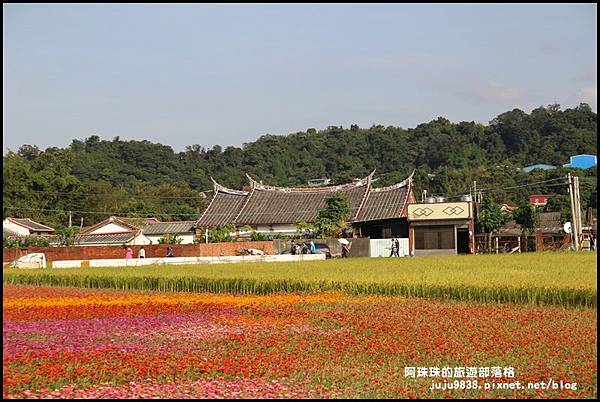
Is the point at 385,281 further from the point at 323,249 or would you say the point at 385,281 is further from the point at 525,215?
the point at 525,215

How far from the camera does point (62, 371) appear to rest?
32.2 ft

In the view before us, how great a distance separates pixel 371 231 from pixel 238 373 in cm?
4433

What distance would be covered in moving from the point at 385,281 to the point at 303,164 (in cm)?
8003

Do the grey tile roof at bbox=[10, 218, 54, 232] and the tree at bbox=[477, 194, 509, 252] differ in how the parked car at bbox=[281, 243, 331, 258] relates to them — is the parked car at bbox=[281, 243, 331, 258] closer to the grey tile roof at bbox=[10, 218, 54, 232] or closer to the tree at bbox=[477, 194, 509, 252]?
the tree at bbox=[477, 194, 509, 252]

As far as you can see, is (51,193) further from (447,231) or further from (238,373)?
(238,373)

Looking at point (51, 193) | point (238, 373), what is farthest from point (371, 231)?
point (238, 373)

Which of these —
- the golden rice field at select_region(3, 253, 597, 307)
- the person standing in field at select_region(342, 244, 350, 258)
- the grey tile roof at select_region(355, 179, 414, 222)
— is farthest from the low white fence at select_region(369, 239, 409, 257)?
the golden rice field at select_region(3, 253, 597, 307)

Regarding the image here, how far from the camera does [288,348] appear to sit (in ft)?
38.6

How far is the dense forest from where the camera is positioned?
62.8m

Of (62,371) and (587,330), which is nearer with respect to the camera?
(62,371)

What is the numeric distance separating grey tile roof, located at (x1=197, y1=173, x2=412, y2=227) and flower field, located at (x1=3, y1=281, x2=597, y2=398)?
38032 mm

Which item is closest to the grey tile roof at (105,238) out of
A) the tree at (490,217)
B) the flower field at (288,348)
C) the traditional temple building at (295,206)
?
the traditional temple building at (295,206)

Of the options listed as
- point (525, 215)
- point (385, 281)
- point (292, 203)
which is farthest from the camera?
point (292, 203)

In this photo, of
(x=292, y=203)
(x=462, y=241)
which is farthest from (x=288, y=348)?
(x=292, y=203)
